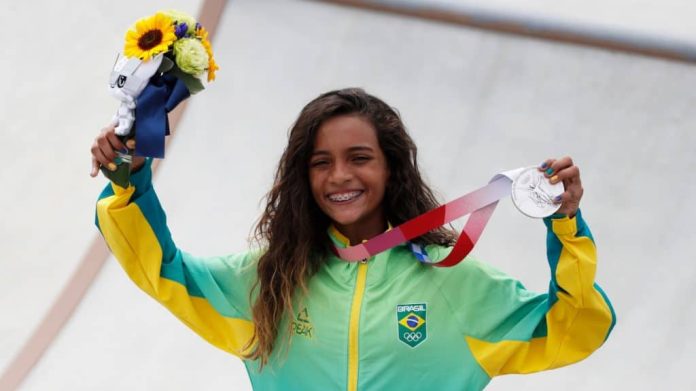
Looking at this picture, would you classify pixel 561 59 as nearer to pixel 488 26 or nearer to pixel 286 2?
pixel 488 26

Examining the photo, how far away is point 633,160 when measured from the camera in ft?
13.1

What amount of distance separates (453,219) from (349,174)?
0.23m

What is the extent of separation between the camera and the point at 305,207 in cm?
245

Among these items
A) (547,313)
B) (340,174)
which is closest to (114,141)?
(340,174)

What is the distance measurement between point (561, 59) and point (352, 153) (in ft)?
6.44

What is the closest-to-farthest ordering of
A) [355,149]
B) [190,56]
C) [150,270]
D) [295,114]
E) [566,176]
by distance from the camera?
[566,176] < [190,56] < [150,270] < [355,149] < [295,114]

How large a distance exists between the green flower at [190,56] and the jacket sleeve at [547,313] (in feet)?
2.22

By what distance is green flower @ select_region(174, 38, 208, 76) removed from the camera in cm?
216

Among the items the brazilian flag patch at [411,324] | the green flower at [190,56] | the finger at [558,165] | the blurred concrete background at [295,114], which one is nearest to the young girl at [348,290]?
the brazilian flag patch at [411,324]

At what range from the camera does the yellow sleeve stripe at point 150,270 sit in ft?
7.25

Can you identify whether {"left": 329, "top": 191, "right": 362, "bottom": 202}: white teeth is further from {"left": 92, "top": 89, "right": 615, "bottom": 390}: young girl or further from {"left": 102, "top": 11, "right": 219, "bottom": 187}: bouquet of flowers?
{"left": 102, "top": 11, "right": 219, "bottom": 187}: bouquet of flowers

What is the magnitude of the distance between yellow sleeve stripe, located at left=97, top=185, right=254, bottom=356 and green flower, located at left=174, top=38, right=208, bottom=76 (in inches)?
10.0

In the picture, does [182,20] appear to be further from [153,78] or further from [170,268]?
[170,268]

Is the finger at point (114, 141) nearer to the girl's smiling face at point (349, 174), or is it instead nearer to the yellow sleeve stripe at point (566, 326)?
the girl's smiling face at point (349, 174)
